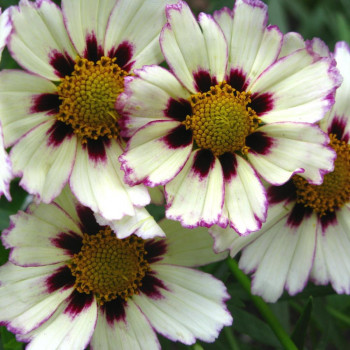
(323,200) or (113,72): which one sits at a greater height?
(113,72)

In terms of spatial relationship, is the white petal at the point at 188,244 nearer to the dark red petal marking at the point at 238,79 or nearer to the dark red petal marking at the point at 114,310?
the dark red petal marking at the point at 114,310

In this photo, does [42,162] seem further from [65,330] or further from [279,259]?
[279,259]

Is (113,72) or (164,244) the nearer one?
(113,72)

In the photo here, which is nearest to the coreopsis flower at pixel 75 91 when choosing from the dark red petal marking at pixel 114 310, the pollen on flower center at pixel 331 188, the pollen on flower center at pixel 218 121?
the pollen on flower center at pixel 218 121

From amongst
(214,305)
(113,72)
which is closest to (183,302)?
(214,305)

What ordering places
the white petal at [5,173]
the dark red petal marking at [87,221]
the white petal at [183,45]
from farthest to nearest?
1. the dark red petal marking at [87,221]
2. the white petal at [183,45]
3. the white petal at [5,173]

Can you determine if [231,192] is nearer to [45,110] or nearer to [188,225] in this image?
[188,225]

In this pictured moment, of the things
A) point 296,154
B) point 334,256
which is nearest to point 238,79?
point 296,154
